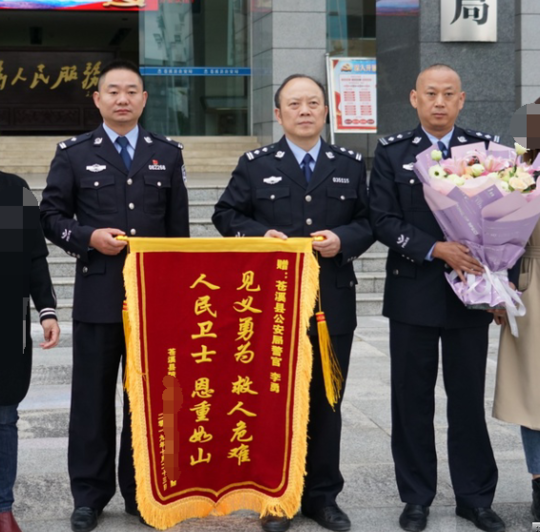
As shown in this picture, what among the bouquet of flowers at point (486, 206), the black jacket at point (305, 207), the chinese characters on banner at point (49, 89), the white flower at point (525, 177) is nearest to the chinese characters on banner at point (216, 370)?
the black jacket at point (305, 207)

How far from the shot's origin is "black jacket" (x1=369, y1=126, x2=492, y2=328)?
393 centimetres

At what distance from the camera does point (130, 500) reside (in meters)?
4.06

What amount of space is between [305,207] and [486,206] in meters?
0.75

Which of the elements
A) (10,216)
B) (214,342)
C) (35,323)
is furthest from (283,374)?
(35,323)

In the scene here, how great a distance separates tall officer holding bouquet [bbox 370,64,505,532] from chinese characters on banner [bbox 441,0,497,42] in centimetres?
813

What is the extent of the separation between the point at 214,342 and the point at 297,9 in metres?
10.9

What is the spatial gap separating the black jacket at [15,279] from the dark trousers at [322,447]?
3.82 ft

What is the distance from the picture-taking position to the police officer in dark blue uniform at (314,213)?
155 inches

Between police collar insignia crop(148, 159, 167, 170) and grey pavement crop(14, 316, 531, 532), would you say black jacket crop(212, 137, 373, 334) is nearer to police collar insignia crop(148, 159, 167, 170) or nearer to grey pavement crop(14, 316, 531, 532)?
police collar insignia crop(148, 159, 167, 170)

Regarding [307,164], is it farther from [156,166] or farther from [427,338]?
[427,338]

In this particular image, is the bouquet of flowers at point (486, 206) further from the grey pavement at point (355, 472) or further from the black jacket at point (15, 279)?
the black jacket at point (15, 279)

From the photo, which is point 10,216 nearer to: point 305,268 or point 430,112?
point 305,268

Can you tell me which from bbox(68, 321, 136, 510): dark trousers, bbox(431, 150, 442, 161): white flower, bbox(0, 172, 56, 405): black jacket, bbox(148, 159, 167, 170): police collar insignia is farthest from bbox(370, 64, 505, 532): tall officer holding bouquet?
bbox(0, 172, 56, 405): black jacket

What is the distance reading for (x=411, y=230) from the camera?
389cm
